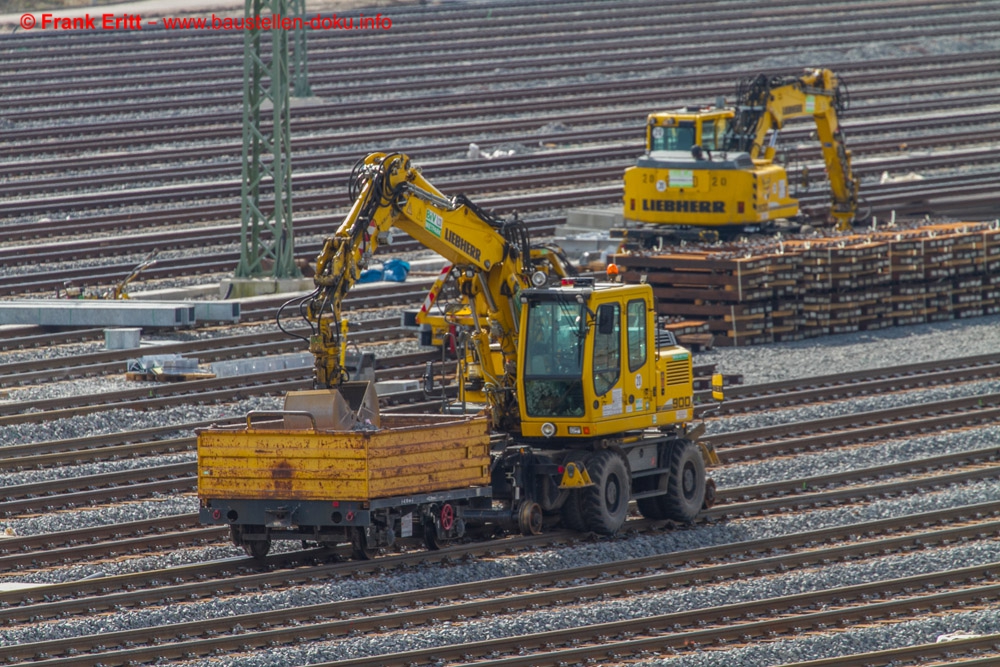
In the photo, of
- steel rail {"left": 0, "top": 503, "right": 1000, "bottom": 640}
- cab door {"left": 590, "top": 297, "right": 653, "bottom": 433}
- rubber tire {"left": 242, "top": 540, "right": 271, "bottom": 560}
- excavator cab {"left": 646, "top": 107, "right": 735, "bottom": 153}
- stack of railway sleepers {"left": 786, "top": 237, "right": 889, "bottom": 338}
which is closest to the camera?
steel rail {"left": 0, "top": 503, "right": 1000, "bottom": 640}

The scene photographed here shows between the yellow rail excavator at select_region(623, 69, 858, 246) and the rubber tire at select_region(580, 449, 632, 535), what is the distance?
14.2 m

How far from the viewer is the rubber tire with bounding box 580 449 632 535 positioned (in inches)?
635

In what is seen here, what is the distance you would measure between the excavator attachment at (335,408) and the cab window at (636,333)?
2721 mm

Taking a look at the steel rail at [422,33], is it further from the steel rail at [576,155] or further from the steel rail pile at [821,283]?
the steel rail pile at [821,283]

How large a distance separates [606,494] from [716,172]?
1465 cm

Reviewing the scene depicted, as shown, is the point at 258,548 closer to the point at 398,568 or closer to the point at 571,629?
the point at 398,568

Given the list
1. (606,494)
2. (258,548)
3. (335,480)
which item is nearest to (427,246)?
(335,480)

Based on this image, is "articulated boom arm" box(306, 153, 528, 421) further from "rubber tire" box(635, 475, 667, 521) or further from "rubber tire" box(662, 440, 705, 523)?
"rubber tire" box(662, 440, 705, 523)

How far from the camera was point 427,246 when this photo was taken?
16047mm

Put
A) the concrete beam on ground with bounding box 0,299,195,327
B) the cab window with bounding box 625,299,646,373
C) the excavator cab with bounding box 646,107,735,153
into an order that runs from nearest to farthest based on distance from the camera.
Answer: the cab window with bounding box 625,299,646,373 < the concrete beam on ground with bounding box 0,299,195,327 < the excavator cab with bounding box 646,107,735,153

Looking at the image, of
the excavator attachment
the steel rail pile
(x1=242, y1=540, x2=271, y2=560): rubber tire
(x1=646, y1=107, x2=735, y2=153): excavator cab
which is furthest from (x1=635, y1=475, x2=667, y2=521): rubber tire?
(x1=646, y1=107, x2=735, y2=153): excavator cab

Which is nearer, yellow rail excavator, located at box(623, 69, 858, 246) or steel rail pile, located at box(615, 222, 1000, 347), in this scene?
steel rail pile, located at box(615, 222, 1000, 347)

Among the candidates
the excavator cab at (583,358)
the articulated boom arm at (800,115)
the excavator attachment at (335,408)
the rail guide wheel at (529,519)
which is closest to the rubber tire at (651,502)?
the excavator cab at (583,358)

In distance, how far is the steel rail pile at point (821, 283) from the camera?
86.4ft
